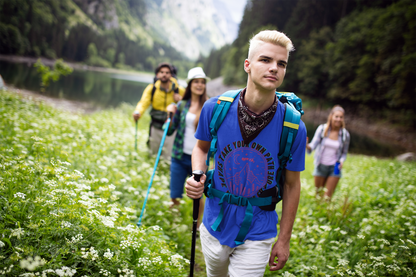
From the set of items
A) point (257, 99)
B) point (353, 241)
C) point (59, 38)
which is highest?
point (59, 38)

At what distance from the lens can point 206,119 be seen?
2211mm

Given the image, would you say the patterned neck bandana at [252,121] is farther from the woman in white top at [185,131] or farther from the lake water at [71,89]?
the lake water at [71,89]

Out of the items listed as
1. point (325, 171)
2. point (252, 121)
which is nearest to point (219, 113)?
point (252, 121)

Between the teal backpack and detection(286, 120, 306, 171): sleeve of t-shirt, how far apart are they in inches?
1.4

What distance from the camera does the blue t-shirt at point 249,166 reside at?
2.02m

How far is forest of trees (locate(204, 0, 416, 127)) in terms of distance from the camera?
98.6 ft

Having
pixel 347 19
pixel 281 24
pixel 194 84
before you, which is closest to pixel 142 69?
pixel 281 24

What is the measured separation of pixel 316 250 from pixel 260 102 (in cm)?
292

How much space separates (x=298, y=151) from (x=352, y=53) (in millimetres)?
50737

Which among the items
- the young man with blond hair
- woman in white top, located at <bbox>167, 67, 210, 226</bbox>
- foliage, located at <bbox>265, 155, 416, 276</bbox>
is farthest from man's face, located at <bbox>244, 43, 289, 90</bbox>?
woman in white top, located at <bbox>167, 67, 210, 226</bbox>

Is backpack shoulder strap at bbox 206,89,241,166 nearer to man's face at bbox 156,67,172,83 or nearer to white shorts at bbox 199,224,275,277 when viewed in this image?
white shorts at bbox 199,224,275,277

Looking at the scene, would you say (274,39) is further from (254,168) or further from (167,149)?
(167,149)

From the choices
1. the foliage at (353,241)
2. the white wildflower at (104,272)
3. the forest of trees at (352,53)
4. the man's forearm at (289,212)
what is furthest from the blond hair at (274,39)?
the forest of trees at (352,53)

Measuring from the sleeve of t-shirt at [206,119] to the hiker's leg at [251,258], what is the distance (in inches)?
40.0
